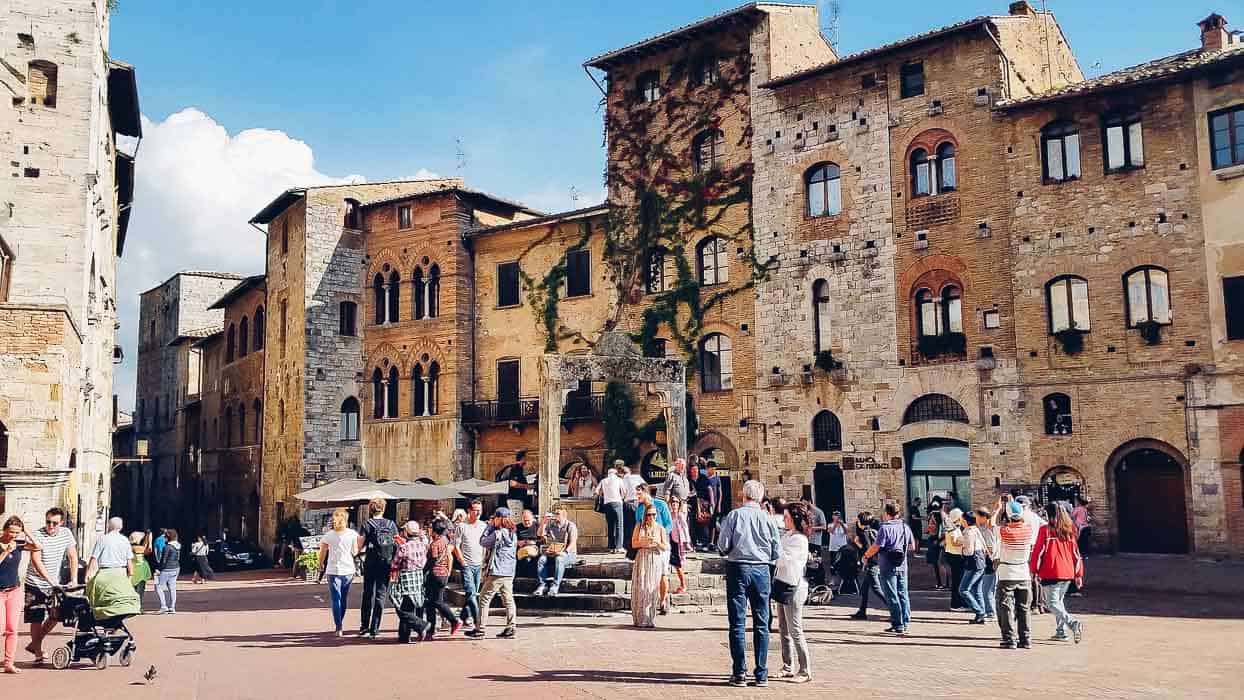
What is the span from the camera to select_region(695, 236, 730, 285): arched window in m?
29.5

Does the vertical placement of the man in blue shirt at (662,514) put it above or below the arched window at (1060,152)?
below

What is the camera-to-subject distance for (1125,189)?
23250 mm

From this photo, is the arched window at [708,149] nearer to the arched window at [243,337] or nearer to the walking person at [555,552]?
the walking person at [555,552]

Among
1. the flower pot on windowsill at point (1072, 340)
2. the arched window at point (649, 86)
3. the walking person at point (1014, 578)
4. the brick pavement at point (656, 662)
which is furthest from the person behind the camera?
the arched window at point (649, 86)

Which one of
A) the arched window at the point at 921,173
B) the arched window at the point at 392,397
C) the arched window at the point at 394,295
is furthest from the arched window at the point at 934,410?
the arched window at the point at 394,295

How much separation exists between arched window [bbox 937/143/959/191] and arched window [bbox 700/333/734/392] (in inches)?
273

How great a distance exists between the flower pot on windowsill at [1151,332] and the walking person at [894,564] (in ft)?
38.2

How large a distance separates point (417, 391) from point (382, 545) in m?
21.9

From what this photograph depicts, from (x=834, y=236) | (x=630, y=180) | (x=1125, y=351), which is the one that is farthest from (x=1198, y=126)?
(x=630, y=180)

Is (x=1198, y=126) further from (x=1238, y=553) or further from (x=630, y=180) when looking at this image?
(x=630, y=180)

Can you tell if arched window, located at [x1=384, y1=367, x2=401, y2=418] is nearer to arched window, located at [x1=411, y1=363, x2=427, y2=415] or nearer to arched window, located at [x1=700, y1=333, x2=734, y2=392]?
arched window, located at [x1=411, y1=363, x2=427, y2=415]

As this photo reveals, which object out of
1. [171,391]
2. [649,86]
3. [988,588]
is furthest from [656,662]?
[171,391]

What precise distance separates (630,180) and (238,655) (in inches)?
840

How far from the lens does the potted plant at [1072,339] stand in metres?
23.4
